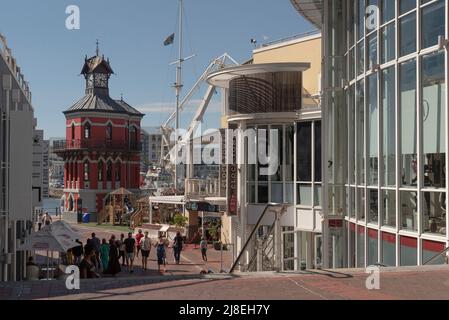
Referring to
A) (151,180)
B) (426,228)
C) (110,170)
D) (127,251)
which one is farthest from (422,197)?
(151,180)

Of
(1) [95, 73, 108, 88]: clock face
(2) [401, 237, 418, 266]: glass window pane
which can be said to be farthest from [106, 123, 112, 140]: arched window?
(2) [401, 237, 418, 266]: glass window pane

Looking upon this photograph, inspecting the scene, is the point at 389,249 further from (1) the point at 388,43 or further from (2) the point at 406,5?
(2) the point at 406,5

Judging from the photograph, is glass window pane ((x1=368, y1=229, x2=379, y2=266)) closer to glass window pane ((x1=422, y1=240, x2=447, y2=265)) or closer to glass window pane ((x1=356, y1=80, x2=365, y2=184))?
glass window pane ((x1=356, y1=80, x2=365, y2=184))

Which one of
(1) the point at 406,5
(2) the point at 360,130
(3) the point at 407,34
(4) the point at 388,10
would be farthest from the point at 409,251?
(4) the point at 388,10

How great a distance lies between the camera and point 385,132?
1488 centimetres

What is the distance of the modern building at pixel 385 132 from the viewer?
12820 millimetres

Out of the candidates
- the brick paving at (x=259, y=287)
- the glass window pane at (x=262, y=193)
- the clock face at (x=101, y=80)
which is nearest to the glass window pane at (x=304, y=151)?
the glass window pane at (x=262, y=193)

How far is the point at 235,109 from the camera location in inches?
1032

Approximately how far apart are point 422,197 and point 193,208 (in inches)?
753

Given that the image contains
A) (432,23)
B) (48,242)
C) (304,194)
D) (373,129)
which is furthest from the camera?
(304,194)

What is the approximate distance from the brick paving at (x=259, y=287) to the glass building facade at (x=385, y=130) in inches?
91.9

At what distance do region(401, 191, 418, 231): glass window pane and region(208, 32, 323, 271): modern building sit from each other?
8869 millimetres

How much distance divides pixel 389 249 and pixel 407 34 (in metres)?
4.36

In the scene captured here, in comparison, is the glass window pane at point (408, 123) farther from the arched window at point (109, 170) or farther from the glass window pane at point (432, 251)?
the arched window at point (109, 170)
